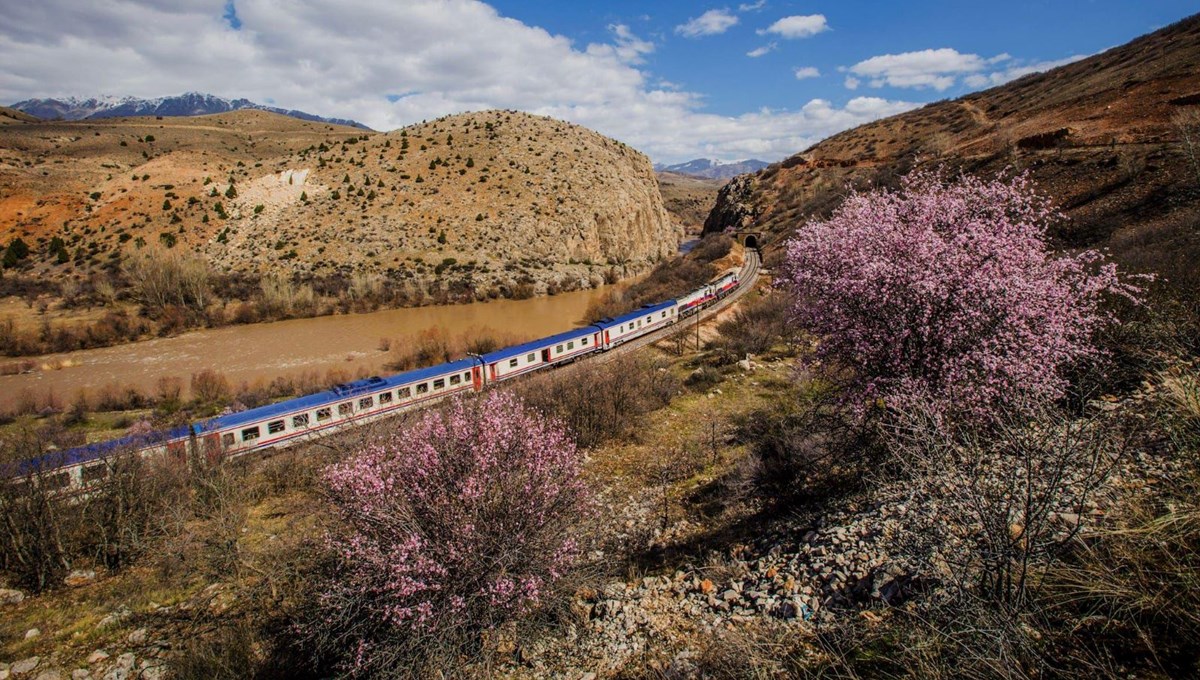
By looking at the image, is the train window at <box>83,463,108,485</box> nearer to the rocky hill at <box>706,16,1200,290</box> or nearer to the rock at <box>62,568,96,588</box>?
the rock at <box>62,568,96,588</box>

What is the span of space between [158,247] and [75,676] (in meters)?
57.1

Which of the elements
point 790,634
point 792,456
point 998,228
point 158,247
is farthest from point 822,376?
point 158,247

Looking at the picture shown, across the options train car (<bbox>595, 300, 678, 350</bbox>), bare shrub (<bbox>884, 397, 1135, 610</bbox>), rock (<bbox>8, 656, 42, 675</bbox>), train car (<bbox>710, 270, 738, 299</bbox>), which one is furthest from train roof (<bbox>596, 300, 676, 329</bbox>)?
bare shrub (<bbox>884, 397, 1135, 610</bbox>)

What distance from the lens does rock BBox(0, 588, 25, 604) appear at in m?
9.69

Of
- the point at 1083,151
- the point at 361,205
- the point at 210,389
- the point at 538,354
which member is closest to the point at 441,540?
the point at 538,354

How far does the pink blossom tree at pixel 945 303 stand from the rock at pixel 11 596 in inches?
627

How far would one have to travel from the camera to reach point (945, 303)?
7.55m

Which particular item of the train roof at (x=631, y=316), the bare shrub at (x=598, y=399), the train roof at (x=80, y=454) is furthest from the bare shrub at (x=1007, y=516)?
the train roof at (x=631, y=316)

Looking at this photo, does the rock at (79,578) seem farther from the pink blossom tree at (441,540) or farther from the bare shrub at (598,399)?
the bare shrub at (598,399)

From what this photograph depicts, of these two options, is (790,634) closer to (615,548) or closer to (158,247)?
(615,548)

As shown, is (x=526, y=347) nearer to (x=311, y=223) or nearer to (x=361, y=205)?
(x=361, y=205)

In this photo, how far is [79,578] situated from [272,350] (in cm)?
2648

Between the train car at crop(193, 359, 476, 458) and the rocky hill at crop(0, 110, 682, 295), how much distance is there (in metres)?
27.5

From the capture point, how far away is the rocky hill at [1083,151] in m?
19.5
